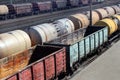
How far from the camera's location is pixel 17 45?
23625 millimetres

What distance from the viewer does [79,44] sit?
21.2 metres

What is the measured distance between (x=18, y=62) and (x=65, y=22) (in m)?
15.7

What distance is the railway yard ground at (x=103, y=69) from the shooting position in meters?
19.4

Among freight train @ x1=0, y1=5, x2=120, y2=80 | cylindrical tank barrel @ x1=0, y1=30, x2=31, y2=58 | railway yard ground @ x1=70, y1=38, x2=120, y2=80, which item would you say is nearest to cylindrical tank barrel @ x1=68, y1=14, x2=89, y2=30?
freight train @ x1=0, y1=5, x2=120, y2=80

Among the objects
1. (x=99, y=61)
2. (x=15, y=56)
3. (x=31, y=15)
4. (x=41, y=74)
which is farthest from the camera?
(x=31, y=15)

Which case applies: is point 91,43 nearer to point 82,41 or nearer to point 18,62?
point 82,41

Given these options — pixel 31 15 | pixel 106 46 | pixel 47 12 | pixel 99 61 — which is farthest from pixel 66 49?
pixel 47 12

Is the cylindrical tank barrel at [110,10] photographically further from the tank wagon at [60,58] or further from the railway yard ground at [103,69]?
the railway yard ground at [103,69]

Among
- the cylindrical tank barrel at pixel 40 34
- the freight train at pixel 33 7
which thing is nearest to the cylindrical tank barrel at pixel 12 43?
the cylindrical tank barrel at pixel 40 34

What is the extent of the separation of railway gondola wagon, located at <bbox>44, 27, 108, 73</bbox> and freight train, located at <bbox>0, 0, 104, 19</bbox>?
2996 cm

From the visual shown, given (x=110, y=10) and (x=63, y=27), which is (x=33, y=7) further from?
(x=63, y=27)

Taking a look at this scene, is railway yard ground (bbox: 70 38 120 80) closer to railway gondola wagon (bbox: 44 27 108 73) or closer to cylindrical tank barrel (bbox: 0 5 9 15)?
railway gondola wagon (bbox: 44 27 108 73)

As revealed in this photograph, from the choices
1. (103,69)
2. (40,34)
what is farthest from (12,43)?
(103,69)

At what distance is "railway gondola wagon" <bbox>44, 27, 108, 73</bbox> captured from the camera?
19.7m
